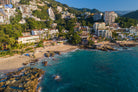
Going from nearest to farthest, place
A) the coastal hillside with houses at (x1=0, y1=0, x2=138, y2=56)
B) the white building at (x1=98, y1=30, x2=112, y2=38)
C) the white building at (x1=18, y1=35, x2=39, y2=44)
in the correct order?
the coastal hillside with houses at (x1=0, y1=0, x2=138, y2=56)
the white building at (x1=18, y1=35, x2=39, y2=44)
the white building at (x1=98, y1=30, x2=112, y2=38)

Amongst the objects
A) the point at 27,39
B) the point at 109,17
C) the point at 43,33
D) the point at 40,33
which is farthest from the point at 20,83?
the point at 109,17

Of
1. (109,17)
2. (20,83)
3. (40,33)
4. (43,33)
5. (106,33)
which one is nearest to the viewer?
(20,83)

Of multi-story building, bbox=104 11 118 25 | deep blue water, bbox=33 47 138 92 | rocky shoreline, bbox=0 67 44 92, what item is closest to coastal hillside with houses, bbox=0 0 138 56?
multi-story building, bbox=104 11 118 25

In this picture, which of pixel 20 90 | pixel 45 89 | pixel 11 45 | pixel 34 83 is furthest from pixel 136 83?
pixel 11 45

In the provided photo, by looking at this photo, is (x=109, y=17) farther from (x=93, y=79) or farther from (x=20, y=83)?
(x=20, y=83)

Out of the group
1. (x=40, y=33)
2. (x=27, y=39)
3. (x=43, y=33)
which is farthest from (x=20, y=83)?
(x=43, y=33)

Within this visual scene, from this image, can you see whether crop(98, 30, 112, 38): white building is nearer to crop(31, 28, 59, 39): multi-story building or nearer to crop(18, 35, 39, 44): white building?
crop(31, 28, 59, 39): multi-story building

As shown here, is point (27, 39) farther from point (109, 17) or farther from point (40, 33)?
point (109, 17)

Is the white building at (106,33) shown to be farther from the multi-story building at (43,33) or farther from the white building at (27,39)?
the white building at (27,39)

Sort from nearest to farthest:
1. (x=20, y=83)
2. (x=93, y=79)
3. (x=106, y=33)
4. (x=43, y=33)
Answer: (x=20, y=83) < (x=93, y=79) < (x=43, y=33) < (x=106, y=33)

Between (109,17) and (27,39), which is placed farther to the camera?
(109,17)

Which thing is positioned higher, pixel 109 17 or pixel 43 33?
pixel 109 17

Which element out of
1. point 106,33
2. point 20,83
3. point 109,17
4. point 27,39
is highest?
point 109,17

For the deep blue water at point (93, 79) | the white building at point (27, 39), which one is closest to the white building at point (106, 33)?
Answer: the deep blue water at point (93, 79)
